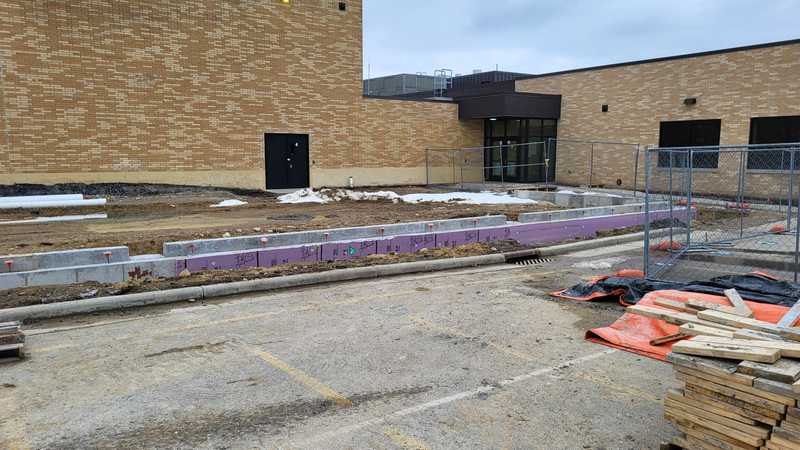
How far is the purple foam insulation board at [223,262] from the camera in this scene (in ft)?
32.6

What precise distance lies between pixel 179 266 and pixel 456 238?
6282 mm

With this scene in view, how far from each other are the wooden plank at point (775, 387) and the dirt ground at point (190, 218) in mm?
10493

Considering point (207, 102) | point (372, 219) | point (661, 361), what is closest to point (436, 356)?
point (661, 361)

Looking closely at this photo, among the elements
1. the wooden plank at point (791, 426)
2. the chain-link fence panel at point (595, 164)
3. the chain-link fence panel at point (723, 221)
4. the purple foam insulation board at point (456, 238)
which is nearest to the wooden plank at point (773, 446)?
the wooden plank at point (791, 426)

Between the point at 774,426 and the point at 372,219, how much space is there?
1246 cm

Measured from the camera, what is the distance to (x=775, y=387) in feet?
11.1

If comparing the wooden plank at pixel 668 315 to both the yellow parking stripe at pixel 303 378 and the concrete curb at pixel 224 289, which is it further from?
the concrete curb at pixel 224 289

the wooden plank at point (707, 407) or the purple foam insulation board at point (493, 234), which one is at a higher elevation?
the wooden plank at point (707, 407)

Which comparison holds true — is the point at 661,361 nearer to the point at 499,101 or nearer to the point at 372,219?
the point at 372,219

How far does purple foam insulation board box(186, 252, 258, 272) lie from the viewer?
32.6ft

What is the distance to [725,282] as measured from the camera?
7.65 meters

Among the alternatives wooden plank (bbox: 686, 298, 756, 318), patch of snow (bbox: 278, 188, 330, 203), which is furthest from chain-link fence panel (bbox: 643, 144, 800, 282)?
patch of snow (bbox: 278, 188, 330, 203)

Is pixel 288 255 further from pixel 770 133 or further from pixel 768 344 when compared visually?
pixel 770 133

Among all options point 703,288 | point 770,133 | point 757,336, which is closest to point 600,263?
point 703,288
